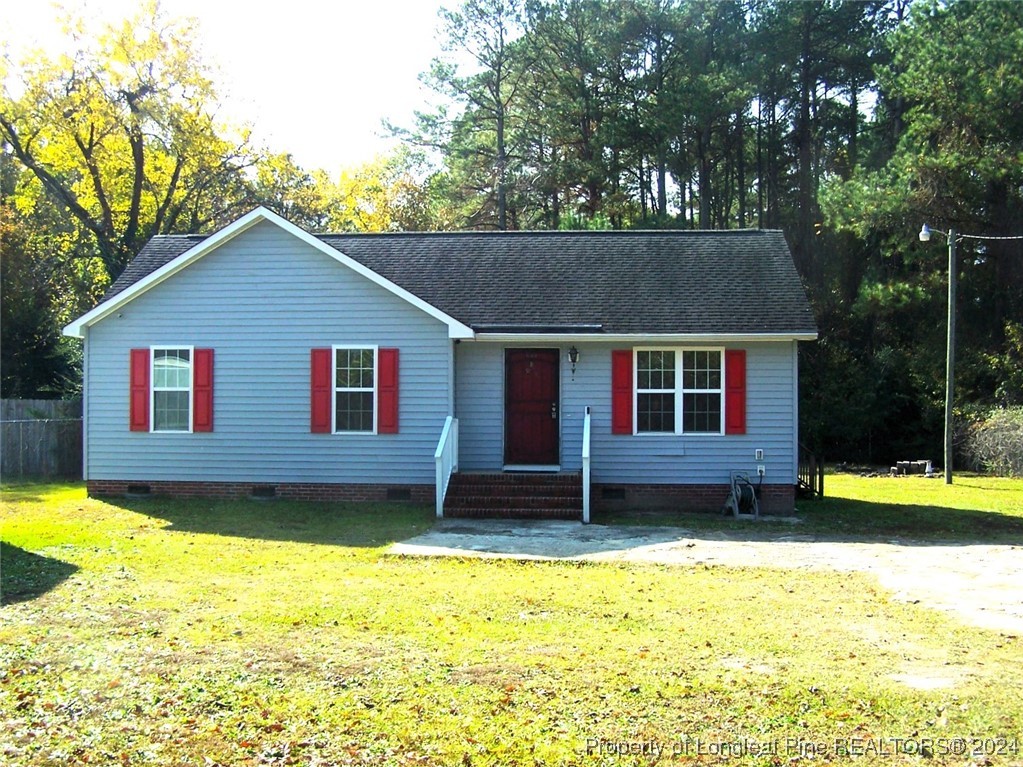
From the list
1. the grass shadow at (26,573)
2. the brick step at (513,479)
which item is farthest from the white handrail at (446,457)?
the grass shadow at (26,573)

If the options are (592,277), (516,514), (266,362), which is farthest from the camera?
(592,277)

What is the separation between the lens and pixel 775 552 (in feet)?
39.5

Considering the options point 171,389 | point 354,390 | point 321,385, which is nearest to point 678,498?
point 354,390

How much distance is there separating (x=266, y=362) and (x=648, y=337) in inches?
243

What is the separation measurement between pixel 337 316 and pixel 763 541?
7.46 meters

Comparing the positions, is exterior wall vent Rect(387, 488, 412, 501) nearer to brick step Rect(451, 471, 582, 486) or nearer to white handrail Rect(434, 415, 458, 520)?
white handrail Rect(434, 415, 458, 520)

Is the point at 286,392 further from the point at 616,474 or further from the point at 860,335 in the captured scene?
the point at 860,335

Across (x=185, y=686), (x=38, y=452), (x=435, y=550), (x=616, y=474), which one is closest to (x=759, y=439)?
(x=616, y=474)

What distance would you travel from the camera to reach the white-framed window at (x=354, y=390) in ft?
51.9

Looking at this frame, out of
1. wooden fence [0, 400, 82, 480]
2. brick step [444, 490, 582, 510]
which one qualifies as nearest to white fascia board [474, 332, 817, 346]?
brick step [444, 490, 582, 510]

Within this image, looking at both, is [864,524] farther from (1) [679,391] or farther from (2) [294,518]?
(2) [294,518]

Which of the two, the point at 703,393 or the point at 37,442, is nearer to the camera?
the point at 703,393

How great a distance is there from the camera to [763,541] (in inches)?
510

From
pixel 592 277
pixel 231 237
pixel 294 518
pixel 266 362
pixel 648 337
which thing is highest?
pixel 231 237
